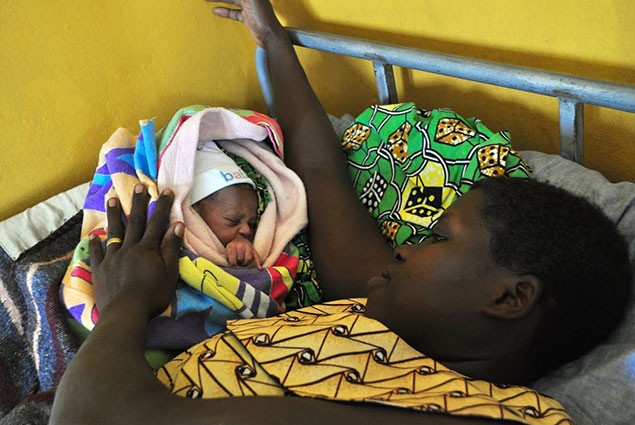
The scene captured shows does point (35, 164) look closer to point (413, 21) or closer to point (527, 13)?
point (413, 21)

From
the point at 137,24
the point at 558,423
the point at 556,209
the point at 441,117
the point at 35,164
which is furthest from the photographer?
the point at 137,24

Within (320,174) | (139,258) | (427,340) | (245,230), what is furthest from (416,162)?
(139,258)

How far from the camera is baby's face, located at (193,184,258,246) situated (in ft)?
5.04

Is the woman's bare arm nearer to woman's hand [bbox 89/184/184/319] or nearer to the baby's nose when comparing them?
the baby's nose

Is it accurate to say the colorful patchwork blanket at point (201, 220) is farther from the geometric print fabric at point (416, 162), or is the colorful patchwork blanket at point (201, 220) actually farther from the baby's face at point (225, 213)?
the geometric print fabric at point (416, 162)

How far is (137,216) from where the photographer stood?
54.3 inches

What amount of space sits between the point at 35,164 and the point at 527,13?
1.24 meters

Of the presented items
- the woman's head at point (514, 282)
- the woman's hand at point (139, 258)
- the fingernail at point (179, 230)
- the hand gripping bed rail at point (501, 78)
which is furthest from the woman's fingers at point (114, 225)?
the hand gripping bed rail at point (501, 78)

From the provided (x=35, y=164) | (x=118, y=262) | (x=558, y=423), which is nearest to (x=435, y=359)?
(x=558, y=423)

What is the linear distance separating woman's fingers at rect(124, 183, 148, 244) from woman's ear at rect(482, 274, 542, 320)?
72cm

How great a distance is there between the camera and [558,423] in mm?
937

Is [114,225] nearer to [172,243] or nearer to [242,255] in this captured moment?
[172,243]

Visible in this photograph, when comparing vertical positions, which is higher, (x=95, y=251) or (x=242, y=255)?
(x=95, y=251)

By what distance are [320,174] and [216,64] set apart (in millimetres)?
639
